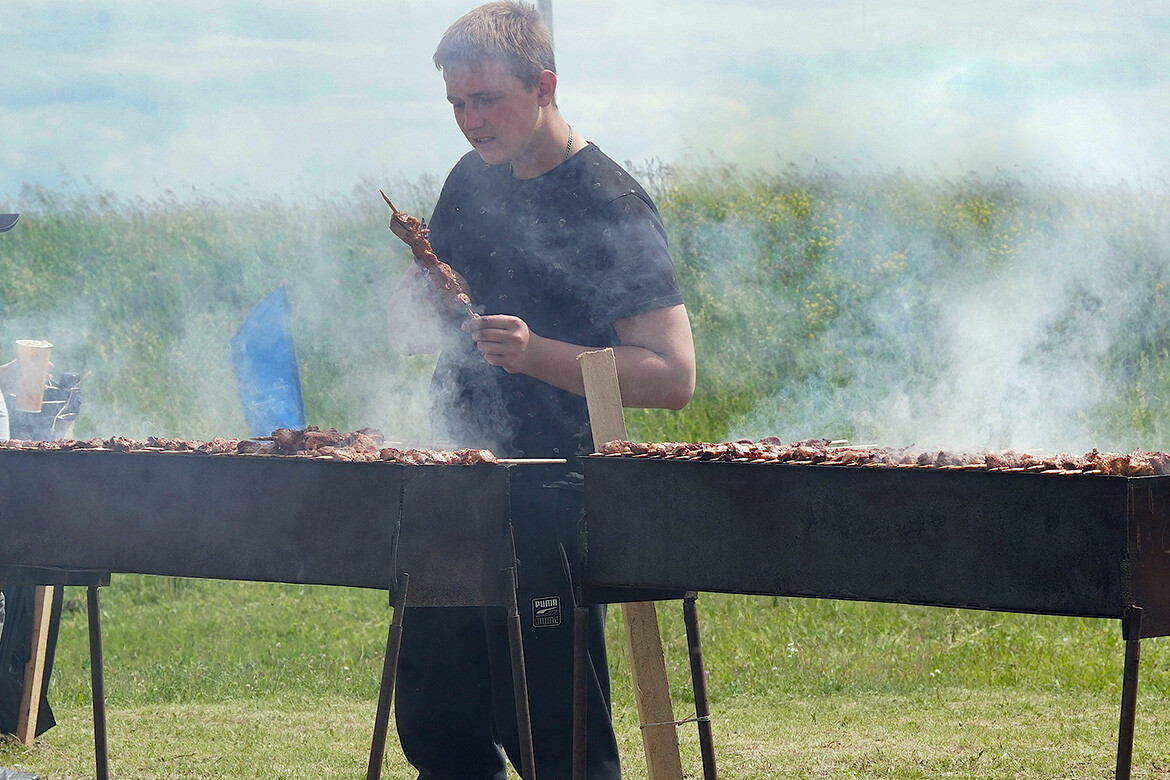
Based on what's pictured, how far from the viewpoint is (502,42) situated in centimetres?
313

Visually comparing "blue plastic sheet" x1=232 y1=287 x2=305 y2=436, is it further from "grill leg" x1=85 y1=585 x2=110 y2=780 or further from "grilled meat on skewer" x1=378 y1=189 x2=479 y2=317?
"grilled meat on skewer" x1=378 y1=189 x2=479 y2=317

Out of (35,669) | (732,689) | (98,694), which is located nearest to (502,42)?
(98,694)

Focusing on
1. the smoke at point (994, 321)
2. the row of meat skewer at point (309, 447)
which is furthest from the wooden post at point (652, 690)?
the smoke at point (994, 321)

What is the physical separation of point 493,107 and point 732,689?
3.77m

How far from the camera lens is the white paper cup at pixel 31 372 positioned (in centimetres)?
471

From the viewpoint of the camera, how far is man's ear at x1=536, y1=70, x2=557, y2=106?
3.21 meters

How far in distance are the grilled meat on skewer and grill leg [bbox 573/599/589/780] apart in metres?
0.76

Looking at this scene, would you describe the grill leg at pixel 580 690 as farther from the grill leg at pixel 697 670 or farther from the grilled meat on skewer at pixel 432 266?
the grilled meat on skewer at pixel 432 266

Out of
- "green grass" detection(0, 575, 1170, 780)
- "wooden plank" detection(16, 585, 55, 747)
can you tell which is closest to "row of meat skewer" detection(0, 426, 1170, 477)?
"wooden plank" detection(16, 585, 55, 747)

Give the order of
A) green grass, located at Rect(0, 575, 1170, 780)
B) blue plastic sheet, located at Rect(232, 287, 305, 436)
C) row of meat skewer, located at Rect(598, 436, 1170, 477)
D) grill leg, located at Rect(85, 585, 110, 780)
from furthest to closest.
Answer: green grass, located at Rect(0, 575, 1170, 780), blue plastic sheet, located at Rect(232, 287, 305, 436), grill leg, located at Rect(85, 585, 110, 780), row of meat skewer, located at Rect(598, 436, 1170, 477)

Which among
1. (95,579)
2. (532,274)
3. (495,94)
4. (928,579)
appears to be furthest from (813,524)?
(95,579)

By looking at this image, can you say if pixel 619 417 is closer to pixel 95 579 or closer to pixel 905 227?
pixel 95 579

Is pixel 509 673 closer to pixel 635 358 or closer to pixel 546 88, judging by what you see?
pixel 635 358

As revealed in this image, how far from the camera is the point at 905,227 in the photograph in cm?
1182
